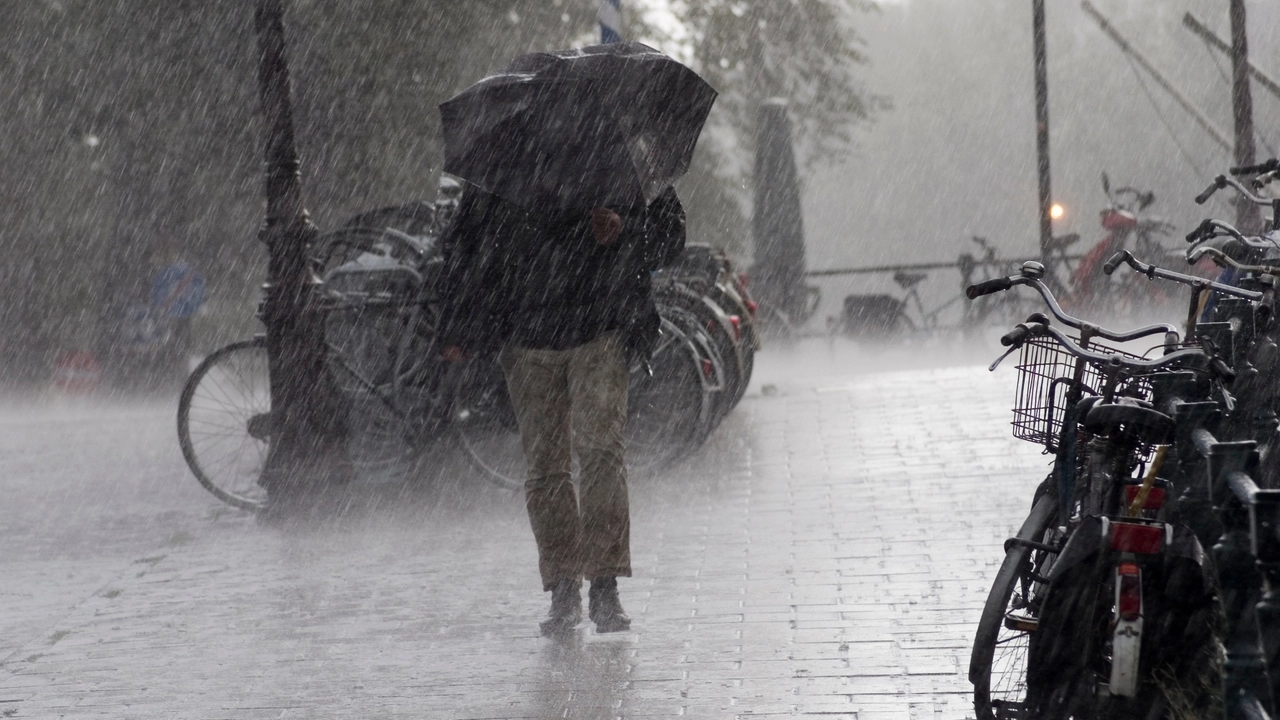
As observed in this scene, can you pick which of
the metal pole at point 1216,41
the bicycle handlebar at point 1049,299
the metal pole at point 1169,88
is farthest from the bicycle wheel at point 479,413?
the metal pole at point 1169,88

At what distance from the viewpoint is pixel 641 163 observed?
233 inches

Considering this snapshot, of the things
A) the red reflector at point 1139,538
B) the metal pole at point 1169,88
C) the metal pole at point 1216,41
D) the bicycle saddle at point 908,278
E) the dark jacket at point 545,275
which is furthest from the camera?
the bicycle saddle at point 908,278

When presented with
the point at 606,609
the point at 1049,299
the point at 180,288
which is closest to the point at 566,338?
the point at 606,609

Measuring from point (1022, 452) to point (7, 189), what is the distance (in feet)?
47.8

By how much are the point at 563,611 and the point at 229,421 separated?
3.82 meters

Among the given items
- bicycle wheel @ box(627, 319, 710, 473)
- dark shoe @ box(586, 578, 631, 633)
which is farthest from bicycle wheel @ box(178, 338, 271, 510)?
dark shoe @ box(586, 578, 631, 633)

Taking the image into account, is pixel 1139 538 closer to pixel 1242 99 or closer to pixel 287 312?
pixel 287 312

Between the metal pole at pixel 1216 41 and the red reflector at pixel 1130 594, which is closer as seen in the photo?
the red reflector at pixel 1130 594

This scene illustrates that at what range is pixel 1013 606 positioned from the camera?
420cm

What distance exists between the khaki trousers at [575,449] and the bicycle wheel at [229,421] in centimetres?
324

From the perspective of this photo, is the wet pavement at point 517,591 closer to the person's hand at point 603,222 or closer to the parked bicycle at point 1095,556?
the parked bicycle at point 1095,556

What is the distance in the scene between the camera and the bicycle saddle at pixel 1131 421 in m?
3.76

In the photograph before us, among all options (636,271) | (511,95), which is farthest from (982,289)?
(511,95)

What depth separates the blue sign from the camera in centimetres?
1850
